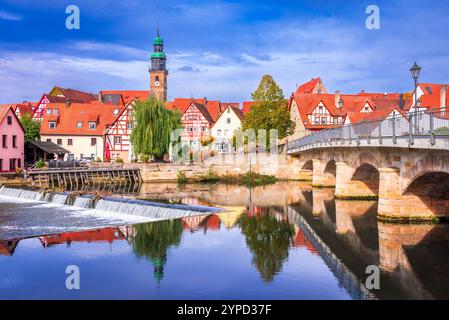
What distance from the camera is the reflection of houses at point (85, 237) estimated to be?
2333 centimetres

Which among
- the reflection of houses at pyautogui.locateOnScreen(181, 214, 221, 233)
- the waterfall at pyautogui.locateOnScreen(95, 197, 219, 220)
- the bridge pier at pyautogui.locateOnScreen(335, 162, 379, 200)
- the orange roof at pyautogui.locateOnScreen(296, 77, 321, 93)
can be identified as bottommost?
the reflection of houses at pyautogui.locateOnScreen(181, 214, 221, 233)

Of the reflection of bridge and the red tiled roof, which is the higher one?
the red tiled roof

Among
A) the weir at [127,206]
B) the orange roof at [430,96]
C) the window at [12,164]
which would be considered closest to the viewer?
the weir at [127,206]

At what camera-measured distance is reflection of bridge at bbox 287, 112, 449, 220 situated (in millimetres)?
20359

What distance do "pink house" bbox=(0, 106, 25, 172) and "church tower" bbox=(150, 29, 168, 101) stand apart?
144 feet

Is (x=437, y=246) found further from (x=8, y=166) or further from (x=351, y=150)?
(x=8, y=166)

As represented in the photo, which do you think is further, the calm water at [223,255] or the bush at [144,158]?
the bush at [144,158]

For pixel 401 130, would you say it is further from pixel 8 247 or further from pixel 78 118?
pixel 78 118

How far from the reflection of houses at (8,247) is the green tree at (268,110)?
4066 centimetres

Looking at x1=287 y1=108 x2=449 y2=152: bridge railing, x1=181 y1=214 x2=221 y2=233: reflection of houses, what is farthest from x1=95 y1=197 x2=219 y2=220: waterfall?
x1=287 y1=108 x2=449 y2=152: bridge railing

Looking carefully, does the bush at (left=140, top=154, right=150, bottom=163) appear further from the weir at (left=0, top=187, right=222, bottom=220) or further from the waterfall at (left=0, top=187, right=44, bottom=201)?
the weir at (left=0, top=187, right=222, bottom=220)

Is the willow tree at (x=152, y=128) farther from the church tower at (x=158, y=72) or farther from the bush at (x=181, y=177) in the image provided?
the church tower at (x=158, y=72)
